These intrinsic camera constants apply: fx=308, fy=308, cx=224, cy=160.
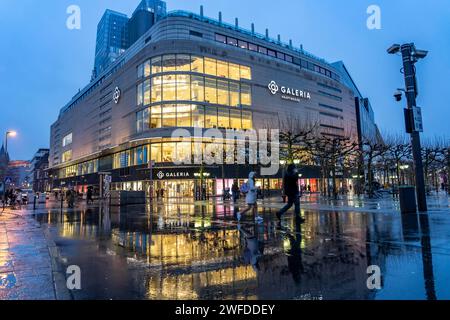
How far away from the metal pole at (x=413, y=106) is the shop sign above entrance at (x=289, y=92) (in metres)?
48.8

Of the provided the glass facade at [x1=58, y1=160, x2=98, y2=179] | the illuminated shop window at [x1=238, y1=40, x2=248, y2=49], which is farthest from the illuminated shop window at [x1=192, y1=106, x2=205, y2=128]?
the glass facade at [x1=58, y1=160, x2=98, y2=179]

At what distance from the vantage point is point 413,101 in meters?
13.9

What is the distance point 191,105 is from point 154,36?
61.1ft

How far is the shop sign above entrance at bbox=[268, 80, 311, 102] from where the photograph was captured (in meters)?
62.7

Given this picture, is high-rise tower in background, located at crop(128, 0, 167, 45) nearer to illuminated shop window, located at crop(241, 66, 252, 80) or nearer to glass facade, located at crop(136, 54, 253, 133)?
illuminated shop window, located at crop(241, 66, 252, 80)

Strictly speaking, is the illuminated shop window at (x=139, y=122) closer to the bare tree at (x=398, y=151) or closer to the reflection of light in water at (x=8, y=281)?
the bare tree at (x=398, y=151)

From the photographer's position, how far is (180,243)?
7.67 m

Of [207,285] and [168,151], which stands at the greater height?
[168,151]

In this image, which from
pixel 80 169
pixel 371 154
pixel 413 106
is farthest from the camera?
pixel 80 169

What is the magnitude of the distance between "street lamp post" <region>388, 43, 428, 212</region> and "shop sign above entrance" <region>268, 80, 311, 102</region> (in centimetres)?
4878

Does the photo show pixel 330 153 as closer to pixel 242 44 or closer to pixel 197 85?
pixel 197 85

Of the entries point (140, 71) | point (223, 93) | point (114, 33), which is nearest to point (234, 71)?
point (223, 93)

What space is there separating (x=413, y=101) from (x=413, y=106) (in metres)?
0.34
